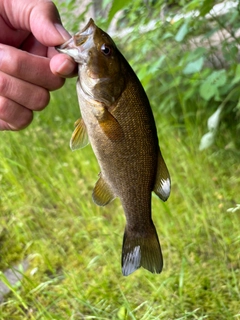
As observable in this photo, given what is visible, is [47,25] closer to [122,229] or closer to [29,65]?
[29,65]

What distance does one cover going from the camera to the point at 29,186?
2.62 metres

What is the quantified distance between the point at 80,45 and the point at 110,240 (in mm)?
1086

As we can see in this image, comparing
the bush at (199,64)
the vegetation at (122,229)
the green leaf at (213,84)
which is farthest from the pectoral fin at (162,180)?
the green leaf at (213,84)

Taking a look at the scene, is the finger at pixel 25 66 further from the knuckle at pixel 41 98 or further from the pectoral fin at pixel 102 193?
the pectoral fin at pixel 102 193

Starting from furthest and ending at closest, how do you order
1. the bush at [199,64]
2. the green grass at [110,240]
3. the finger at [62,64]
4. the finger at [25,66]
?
1. the bush at [199,64]
2. the green grass at [110,240]
3. the finger at [25,66]
4. the finger at [62,64]

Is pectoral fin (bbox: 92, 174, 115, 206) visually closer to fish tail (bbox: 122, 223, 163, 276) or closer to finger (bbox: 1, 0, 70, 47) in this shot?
fish tail (bbox: 122, 223, 163, 276)

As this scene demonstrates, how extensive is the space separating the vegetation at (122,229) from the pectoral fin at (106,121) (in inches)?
9.5

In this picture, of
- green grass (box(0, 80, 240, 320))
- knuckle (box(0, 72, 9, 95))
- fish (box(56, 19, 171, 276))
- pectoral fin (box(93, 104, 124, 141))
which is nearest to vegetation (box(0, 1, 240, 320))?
green grass (box(0, 80, 240, 320))

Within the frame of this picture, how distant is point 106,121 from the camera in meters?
1.01

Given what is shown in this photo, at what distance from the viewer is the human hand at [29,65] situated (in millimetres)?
1054

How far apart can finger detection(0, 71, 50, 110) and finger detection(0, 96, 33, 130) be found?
18 millimetres

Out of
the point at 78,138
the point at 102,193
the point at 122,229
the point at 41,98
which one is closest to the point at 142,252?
the point at 102,193

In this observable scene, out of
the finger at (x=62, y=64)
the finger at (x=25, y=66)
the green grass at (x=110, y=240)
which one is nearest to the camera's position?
the finger at (x=62, y=64)

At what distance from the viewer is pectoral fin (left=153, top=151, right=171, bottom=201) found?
108cm
